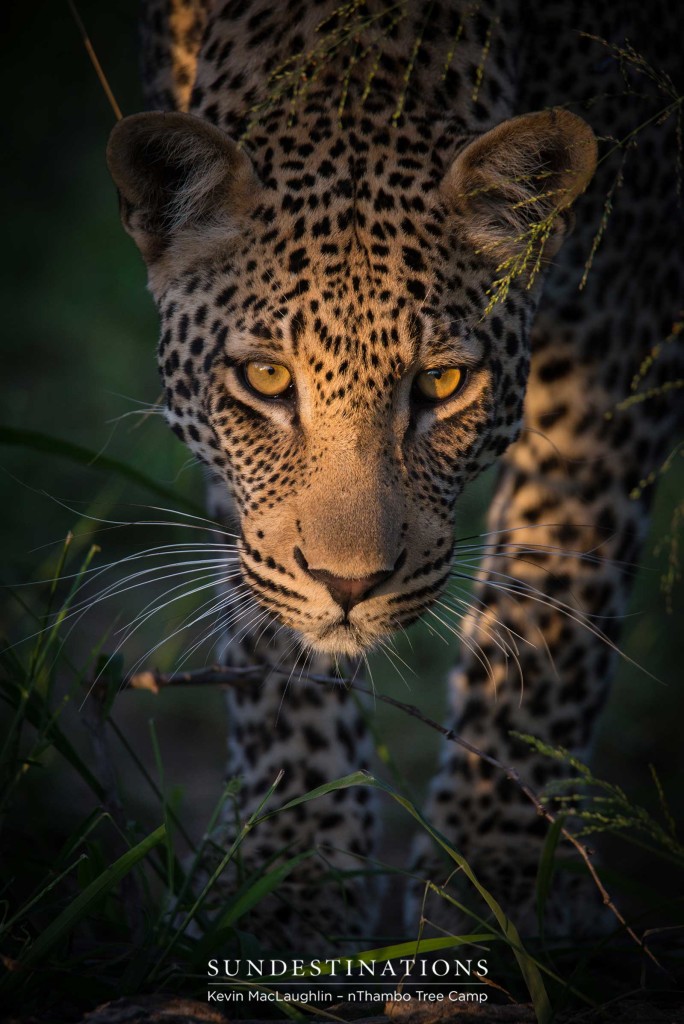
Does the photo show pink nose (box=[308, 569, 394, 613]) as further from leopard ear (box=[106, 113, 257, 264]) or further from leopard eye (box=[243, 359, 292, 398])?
leopard ear (box=[106, 113, 257, 264])

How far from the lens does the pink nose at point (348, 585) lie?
9.98 ft

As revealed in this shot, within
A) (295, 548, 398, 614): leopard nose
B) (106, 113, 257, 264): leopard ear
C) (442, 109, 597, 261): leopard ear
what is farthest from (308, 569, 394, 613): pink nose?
(106, 113, 257, 264): leopard ear

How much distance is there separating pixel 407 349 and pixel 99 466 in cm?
95

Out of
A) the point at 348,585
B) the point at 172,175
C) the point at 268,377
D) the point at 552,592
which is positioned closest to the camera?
the point at 348,585

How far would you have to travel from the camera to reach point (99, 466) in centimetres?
336

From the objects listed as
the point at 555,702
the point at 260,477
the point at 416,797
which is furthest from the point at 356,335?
the point at 416,797

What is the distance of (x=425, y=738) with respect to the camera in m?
6.00

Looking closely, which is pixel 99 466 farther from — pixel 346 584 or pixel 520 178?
pixel 520 178

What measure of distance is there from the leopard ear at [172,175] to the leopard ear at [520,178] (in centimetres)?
64

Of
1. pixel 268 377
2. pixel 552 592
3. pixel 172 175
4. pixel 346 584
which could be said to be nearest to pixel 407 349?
pixel 268 377

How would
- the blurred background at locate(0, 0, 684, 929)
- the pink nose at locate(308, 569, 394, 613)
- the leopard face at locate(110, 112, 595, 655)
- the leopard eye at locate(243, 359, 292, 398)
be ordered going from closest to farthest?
the pink nose at locate(308, 569, 394, 613)
the leopard face at locate(110, 112, 595, 655)
the leopard eye at locate(243, 359, 292, 398)
the blurred background at locate(0, 0, 684, 929)

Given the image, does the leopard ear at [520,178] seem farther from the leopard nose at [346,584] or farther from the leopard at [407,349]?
the leopard nose at [346,584]

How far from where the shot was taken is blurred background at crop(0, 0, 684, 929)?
5.21 metres

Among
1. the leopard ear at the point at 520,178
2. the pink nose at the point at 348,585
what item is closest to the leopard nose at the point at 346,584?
the pink nose at the point at 348,585
